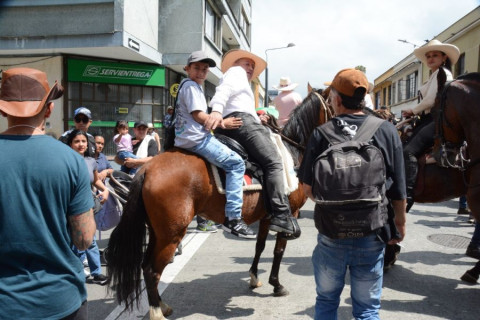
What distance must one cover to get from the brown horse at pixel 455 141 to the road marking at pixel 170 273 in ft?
11.0

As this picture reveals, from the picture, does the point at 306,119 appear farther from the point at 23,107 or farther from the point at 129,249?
the point at 23,107

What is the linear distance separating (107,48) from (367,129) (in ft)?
47.0

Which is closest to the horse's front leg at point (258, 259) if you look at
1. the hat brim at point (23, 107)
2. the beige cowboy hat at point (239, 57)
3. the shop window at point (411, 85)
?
the beige cowboy hat at point (239, 57)

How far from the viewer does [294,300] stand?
409 centimetres

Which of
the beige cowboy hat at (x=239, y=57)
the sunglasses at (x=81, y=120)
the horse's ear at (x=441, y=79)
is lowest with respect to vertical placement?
the sunglasses at (x=81, y=120)

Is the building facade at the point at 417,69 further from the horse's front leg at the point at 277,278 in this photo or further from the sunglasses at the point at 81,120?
the sunglasses at the point at 81,120

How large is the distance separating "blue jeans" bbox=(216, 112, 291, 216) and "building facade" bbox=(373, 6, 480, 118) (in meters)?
6.14

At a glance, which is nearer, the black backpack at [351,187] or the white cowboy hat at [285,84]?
the black backpack at [351,187]

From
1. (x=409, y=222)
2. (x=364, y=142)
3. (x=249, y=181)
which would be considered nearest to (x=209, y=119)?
(x=249, y=181)

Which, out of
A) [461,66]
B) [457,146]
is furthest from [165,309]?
[461,66]

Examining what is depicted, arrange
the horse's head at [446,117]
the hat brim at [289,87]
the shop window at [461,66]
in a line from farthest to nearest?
the shop window at [461,66]
the hat brim at [289,87]
the horse's head at [446,117]

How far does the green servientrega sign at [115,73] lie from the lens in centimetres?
1603

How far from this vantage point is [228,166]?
3740 mm

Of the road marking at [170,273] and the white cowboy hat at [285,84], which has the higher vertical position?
the white cowboy hat at [285,84]
